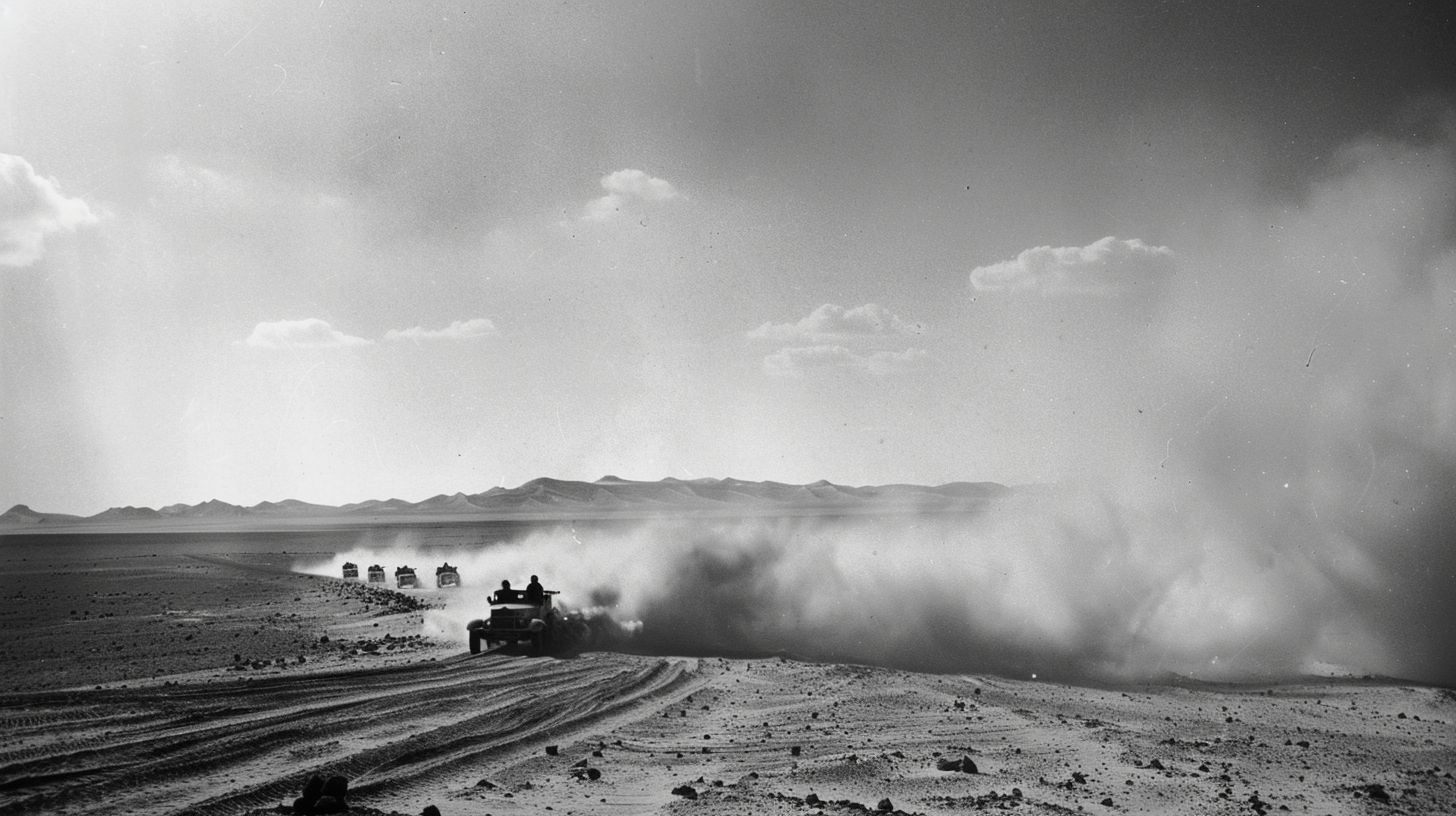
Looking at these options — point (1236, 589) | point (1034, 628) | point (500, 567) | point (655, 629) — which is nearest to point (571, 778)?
point (655, 629)

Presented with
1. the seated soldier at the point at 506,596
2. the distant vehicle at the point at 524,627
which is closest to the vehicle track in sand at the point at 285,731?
the distant vehicle at the point at 524,627

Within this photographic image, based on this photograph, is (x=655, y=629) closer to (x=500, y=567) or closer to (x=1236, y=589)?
(x=1236, y=589)

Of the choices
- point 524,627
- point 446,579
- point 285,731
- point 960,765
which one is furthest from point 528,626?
point 446,579

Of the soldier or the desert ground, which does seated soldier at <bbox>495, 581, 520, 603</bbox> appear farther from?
the desert ground

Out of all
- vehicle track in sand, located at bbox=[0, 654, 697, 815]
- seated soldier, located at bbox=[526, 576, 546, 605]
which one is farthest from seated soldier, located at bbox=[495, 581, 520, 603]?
vehicle track in sand, located at bbox=[0, 654, 697, 815]

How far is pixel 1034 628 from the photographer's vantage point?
1169 inches

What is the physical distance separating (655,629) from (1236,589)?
1934 cm

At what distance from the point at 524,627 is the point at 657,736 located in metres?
10.4

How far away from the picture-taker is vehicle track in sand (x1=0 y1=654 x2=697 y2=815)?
38.6 feet

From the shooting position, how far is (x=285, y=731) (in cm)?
1505

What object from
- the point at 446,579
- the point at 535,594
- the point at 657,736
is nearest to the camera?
the point at 657,736

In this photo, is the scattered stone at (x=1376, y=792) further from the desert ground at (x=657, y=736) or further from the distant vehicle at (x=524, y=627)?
the distant vehicle at (x=524, y=627)

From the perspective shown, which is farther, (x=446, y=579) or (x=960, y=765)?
(x=446, y=579)

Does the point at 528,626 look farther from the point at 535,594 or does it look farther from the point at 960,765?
the point at 960,765
